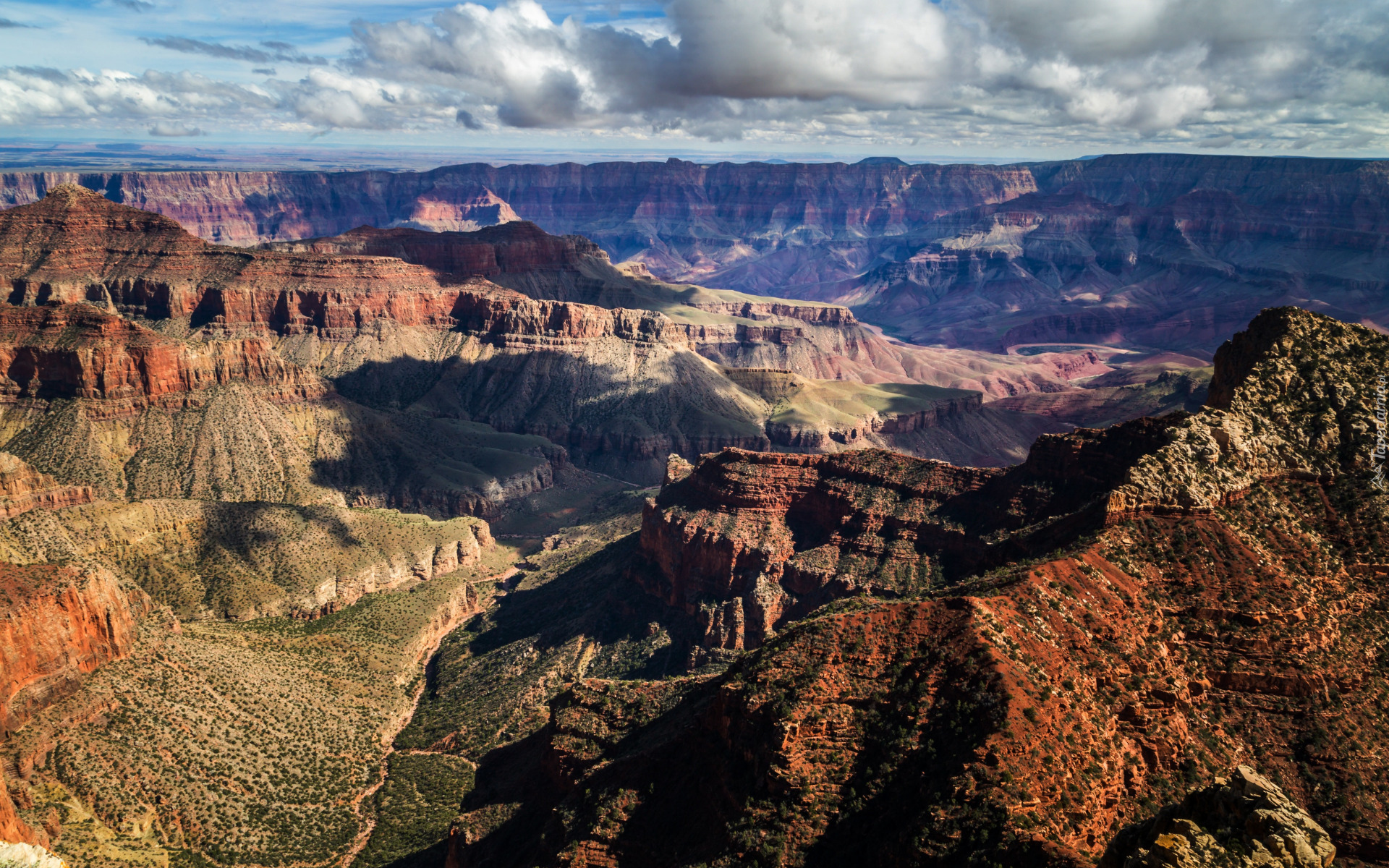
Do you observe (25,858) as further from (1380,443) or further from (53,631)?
(1380,443)

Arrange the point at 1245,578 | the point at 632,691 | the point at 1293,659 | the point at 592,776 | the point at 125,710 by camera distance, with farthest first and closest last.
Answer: the point at 125,710 < the point at 632,691 < the point at 592,776 < the point at 1245,578 < the point at 1293,659

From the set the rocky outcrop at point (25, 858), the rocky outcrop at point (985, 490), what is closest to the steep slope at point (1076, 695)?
the rocky outcrop at point (985, 490)

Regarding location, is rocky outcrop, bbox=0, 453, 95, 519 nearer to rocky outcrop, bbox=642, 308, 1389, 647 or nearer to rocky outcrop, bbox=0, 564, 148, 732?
rocky outcrop, bbox=0, 564, 148, 732

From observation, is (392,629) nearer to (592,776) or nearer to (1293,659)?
(592,776)

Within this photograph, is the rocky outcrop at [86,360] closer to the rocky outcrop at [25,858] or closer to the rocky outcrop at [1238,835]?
the rocky outcrop at [25,858]

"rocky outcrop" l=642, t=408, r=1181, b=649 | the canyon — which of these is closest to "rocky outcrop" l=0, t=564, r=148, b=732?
the canyon

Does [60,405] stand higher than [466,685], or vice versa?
[60,405]

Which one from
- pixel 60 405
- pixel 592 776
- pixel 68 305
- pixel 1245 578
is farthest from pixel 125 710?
pixel 68 305
